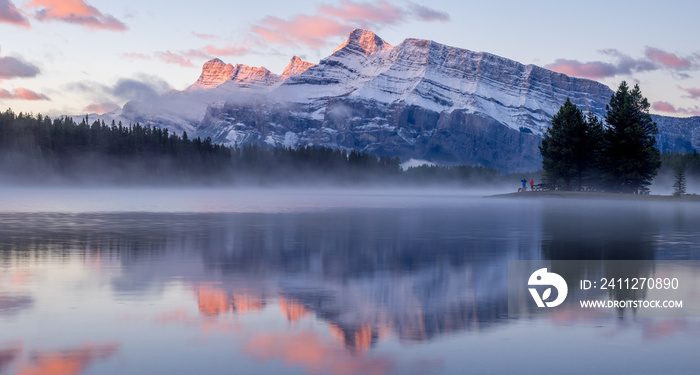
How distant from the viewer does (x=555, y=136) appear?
382 ft

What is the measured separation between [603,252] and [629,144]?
8492 cm

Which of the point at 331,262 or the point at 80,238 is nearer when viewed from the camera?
the point at 331,262

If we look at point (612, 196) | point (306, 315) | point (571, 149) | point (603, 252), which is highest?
point (571, 149)

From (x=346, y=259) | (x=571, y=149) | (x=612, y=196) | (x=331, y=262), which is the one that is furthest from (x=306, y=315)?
(x=571, y=149)

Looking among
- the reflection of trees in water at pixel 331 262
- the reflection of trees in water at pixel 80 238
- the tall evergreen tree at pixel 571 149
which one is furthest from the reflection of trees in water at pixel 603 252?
the tall evergreen tree at pixel 571 149

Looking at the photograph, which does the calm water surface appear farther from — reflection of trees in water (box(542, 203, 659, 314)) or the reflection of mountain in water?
reflection of trees in water (box(542, 203, 659, 314))

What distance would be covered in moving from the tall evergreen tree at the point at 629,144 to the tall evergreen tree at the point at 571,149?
283cm

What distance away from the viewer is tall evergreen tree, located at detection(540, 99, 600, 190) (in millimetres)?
113688

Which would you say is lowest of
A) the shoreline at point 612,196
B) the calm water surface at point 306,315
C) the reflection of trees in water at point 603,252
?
the calm water surface at point 306,315

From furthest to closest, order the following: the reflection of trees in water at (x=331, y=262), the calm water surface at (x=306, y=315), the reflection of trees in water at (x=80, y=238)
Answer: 1. the reflection of trees in water at (x=80, y=238)
2. the reflection of trees in water at (x=331, y=262)
3. the calm water surface at (x=306, y=315)

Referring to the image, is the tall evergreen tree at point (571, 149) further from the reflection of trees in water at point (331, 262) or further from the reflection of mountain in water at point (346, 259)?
the reflection of trees in water at point (331, 262)

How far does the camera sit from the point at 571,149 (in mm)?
112750

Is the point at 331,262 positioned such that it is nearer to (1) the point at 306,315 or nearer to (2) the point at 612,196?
(1) the point at 306,315

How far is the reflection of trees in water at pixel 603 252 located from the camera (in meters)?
22.1
